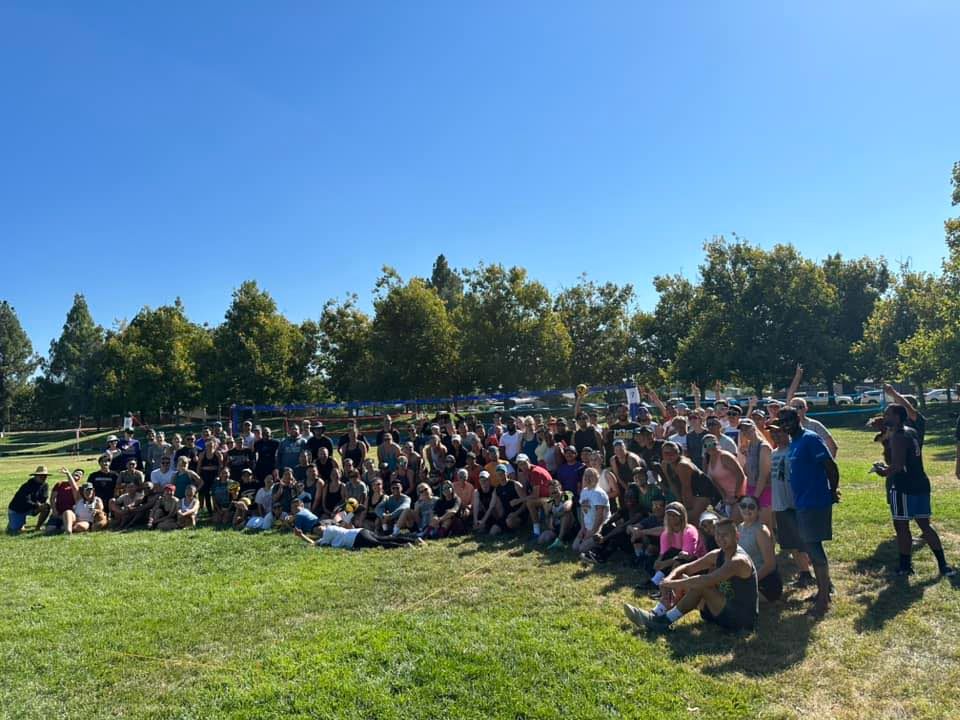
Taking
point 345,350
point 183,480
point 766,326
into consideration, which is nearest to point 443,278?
point 345,350

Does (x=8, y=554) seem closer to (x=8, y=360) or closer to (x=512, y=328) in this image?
(x=512, y=328)

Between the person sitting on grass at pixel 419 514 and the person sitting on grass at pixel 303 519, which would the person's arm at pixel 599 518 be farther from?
the person sitting on grass at pixel 303 519

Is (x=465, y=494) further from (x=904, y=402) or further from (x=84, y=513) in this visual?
(x=84, y=513)

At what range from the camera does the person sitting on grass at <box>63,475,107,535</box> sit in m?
Result: 12.2

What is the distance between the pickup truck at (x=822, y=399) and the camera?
1539 inches

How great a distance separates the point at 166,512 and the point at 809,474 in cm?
1113

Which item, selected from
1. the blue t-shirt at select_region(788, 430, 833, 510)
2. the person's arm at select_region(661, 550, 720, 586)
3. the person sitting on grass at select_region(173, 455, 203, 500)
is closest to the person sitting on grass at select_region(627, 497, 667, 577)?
the person's arm at select_region(661, 550, 720, 586)

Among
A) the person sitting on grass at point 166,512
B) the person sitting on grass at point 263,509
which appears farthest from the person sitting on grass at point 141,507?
the person sitting on grass at point 263,509

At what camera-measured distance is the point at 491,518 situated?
33.1 feet

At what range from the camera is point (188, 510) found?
12.2 meters

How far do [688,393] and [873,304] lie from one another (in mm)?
13148

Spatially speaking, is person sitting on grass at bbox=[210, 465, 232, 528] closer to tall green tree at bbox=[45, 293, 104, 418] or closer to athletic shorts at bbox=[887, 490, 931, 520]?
athletic shorts at bbox=[887, 490, 931, 520]

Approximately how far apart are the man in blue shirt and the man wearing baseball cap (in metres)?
13.3

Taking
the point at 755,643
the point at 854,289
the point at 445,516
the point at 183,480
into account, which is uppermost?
the point at 854,289
